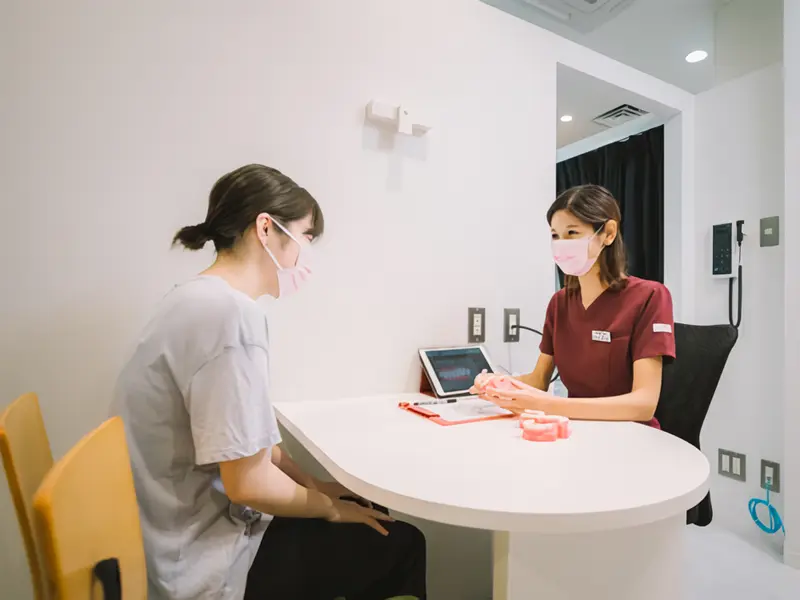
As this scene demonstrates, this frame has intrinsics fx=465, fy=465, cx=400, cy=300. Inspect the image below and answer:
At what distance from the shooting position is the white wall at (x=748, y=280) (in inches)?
85.0

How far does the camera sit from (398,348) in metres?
1.67

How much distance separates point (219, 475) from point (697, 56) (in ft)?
11.8

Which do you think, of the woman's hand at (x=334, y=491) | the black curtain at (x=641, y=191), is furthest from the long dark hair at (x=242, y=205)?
the black curtain at (x=641, y=191)

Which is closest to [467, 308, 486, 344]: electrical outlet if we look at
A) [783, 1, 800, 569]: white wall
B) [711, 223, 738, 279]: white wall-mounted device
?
[783, 1, 800, 569]: white wall

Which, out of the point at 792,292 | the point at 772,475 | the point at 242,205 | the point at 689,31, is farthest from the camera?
the point at 689,31

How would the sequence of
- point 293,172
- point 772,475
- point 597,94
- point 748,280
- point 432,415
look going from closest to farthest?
point 432,415 → point 293,172 → point 772,475 → point 748,280 → point 597,94

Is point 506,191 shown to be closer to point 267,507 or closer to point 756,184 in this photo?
point 756,184

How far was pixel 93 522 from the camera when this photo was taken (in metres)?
0.57

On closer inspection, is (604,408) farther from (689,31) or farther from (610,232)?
(689,31)

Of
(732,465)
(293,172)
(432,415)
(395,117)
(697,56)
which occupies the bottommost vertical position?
(732,465)

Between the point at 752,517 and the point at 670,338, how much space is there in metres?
1.60

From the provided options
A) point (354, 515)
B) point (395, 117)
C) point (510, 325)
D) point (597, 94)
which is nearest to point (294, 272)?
point (354, 515)

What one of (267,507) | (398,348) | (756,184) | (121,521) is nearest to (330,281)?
(398,348)

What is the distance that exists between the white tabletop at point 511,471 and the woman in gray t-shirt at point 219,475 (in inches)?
6.2
